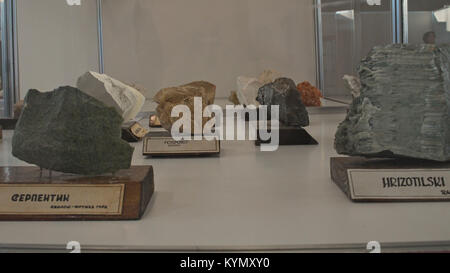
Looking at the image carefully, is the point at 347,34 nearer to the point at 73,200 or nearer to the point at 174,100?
the point at 174,100

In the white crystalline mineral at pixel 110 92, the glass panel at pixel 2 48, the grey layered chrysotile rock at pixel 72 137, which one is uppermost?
the glass panel at pixel 2 48

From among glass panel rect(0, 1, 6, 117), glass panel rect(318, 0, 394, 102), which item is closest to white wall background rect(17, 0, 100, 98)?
glass panel rect(0, 1, 6, 117)

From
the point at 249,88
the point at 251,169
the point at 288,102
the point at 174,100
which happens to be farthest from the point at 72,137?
the point at 249,88

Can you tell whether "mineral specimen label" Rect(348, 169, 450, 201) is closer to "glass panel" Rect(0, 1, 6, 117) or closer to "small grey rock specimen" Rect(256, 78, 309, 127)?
"small grey rock specimen" Rect(256, 78, 309, 127)

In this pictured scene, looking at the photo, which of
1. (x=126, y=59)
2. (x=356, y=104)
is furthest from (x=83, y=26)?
(x=356, y=104)

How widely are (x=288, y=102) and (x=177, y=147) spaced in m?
0.68

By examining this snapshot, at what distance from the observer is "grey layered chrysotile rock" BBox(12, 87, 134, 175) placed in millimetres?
1220

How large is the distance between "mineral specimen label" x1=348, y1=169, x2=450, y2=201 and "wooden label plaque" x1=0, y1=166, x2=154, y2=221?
0.51 m

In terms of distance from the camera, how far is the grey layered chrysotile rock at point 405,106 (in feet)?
4.30

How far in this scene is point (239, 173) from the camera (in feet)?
5.62

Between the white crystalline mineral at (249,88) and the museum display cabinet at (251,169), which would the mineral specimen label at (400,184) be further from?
the white crystalline mineral at (249,88)

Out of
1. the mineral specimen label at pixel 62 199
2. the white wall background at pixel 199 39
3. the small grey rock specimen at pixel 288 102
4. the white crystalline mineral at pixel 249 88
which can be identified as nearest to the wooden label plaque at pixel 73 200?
the mineral specimen label at pixel 62 199

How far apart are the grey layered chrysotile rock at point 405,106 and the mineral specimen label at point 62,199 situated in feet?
2.00

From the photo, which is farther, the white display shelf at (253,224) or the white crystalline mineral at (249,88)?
the white crystalline mineral at (249,88)
